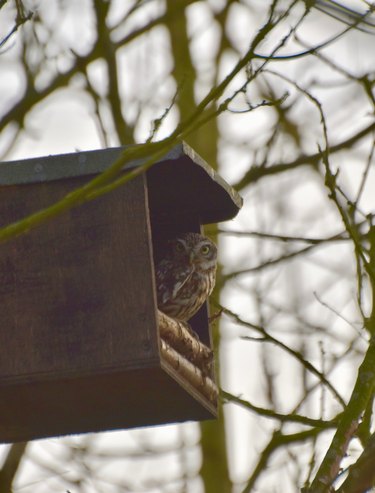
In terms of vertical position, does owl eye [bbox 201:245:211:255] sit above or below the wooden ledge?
above

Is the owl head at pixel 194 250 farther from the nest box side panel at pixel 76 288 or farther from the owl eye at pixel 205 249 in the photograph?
the nest box side panel at pixel 76 288

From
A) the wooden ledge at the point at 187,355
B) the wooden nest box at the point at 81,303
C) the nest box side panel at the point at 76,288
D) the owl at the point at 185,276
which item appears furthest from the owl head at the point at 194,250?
the nest box side panel at the point at 76,288

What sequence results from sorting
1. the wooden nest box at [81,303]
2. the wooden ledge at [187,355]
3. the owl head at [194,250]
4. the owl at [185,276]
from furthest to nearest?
1. the owl head at [194,250]
2. the owl at [185,276]
3. the wooden ledge at [187,355]
4. the wooden nest box at [81,303]

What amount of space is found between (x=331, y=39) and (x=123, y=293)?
116 cm

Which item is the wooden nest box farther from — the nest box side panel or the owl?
the owl

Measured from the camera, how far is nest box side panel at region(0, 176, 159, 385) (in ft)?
13.3

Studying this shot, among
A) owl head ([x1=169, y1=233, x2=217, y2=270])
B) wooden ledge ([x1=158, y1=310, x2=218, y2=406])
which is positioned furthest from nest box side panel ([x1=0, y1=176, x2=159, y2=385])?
owl head ([x1=169, y1=233, x2=217, y2=270])

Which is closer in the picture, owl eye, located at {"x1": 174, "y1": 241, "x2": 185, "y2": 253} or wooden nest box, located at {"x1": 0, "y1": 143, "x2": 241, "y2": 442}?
wooden nest box, located at {"x1": 0, "y1": 143, "x2": 241, "y2": 442}

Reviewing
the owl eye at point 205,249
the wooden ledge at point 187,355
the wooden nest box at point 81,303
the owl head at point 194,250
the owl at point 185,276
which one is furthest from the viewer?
the owl eye at point 205,249

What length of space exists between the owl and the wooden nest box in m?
0.69

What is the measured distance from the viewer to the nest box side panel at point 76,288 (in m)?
4.06

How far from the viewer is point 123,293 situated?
416 cm

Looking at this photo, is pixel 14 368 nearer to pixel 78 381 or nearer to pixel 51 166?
pixel 78 381

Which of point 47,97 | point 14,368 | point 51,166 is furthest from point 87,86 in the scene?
point 14,368
